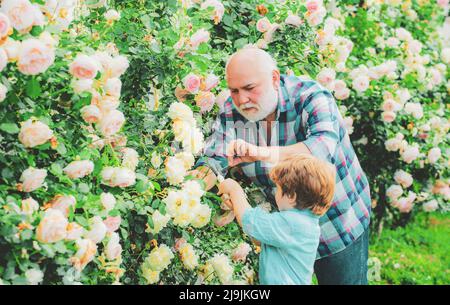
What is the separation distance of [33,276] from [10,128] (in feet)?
1.43

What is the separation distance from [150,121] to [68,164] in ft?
1.86

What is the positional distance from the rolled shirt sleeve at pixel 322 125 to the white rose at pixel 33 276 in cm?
106

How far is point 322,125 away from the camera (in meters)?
2.46

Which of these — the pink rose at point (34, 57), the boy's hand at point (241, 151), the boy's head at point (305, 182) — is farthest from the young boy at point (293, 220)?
the pink rose at point (34, 57)

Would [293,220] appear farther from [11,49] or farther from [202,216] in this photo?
[11,49]

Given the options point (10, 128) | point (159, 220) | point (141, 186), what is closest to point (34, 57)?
point (10, 128)

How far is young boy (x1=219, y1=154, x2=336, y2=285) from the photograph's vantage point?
7.32 feet

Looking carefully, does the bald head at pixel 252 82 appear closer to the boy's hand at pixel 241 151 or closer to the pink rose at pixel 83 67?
the boy's hand at pixel 241 151

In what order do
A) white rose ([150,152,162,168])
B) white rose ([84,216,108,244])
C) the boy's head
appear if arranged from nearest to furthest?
1. white rose ([84,216,108,244])
2. the boy's head
3. white rose ([150,152,162,168])

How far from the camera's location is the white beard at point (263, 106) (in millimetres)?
2508

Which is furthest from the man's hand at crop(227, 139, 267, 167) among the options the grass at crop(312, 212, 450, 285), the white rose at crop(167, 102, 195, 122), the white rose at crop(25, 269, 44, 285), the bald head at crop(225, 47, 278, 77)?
the grass at crop(312, 212, 450, 285)

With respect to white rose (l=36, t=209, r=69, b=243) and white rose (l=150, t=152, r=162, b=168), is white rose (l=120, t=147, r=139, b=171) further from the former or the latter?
white rose (l=36, t=209, r=69, b=243)

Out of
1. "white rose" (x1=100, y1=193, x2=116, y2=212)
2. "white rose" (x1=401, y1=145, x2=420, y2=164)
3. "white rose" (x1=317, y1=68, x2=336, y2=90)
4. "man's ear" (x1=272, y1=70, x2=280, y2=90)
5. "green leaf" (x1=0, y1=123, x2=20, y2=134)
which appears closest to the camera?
"green leaf" (x1=0, y1=123, x2=20, y2=134)
